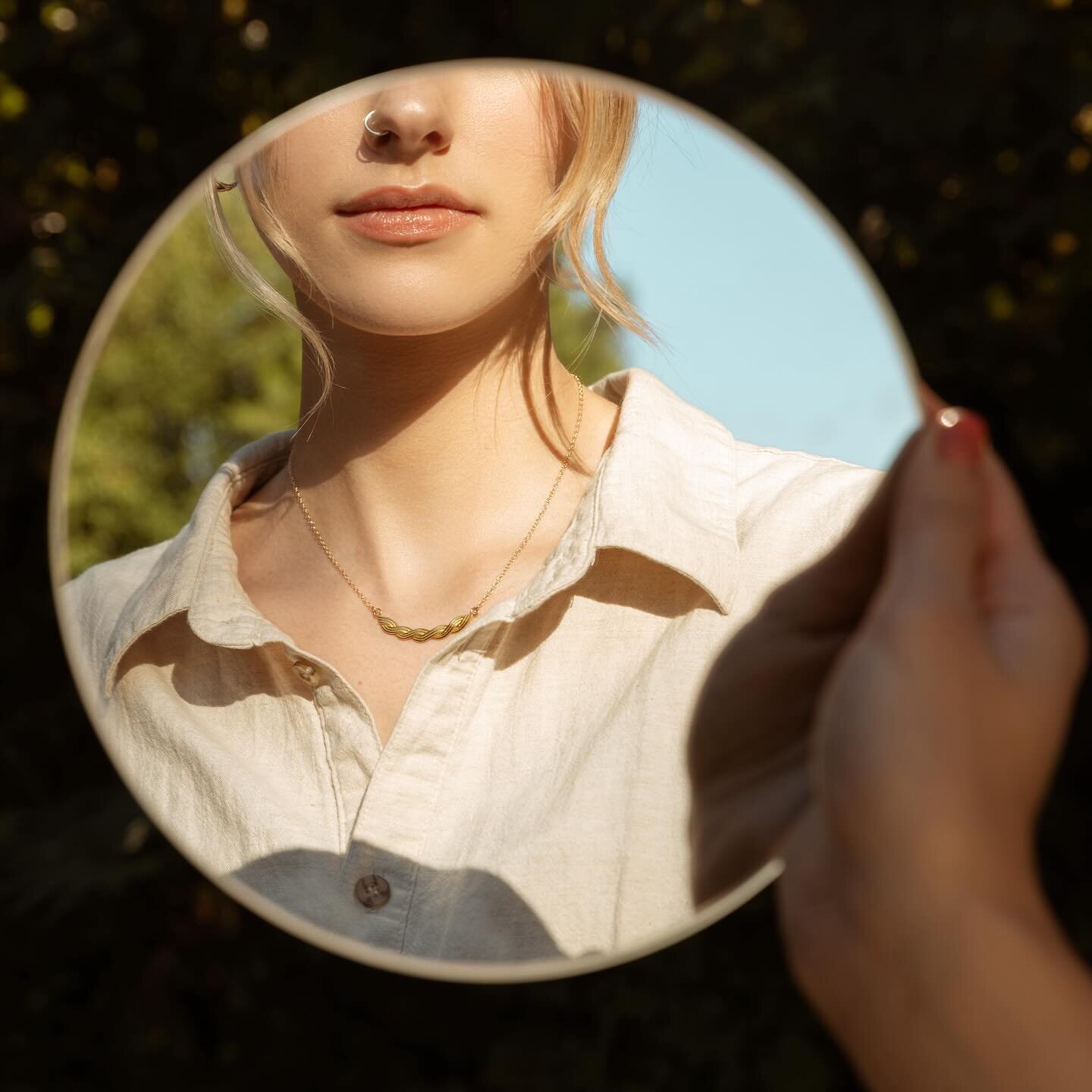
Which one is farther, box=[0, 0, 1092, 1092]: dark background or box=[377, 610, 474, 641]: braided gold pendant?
box=[0, 0, 1092, 1092]: dark background

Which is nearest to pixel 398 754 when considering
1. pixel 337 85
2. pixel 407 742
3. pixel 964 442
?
pixel 407 742

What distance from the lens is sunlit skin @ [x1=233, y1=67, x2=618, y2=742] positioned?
3.19ft

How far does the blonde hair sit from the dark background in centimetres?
93

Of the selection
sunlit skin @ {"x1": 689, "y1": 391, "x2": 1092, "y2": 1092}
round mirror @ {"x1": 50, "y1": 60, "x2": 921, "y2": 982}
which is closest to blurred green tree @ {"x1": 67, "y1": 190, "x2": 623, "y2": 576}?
round mirror @ {"x1": 50, "y1": 60, "x2": 921, "y2": 982}

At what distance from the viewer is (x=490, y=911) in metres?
0.99

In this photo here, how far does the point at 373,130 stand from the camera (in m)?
0.97

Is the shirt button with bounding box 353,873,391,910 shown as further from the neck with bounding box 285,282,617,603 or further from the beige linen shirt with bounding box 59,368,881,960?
the neck with bounding box 285,282,617,603

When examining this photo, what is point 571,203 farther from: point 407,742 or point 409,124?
point 407,742

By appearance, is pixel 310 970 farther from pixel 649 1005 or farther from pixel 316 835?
pixel 316 835

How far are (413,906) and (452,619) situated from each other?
0.23m

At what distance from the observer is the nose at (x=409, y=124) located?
967 mm

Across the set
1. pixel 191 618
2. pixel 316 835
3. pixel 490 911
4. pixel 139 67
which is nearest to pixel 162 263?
pixel 191 618

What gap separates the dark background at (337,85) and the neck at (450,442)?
1020mm

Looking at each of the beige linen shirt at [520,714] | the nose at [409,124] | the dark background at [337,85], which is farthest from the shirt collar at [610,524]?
the dark background at [337,85]
